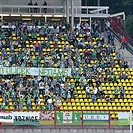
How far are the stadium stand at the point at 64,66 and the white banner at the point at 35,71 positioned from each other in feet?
0.89

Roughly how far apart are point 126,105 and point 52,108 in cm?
515

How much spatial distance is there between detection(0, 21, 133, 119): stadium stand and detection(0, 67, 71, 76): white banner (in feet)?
0.89

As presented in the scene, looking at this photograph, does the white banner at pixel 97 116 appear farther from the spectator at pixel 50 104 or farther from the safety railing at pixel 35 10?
the safety railing at pixel 35 10

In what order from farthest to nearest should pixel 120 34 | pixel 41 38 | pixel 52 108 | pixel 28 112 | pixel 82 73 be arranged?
1. pixel 120 34
2. pixel 41 38
3. pixel 82 73
4. pixel 52 108
5. pixel 28 112

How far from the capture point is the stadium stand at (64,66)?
48.9 m

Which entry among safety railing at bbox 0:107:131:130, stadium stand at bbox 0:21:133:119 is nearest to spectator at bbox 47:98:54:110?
stadium stand at bbox 0:21:133:119

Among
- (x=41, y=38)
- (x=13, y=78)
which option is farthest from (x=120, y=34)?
(x=13, y=78)

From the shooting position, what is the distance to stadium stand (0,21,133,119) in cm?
4888

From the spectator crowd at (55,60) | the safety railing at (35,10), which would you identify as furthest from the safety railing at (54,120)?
the safety railing at (35,10)

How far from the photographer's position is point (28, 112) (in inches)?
1719

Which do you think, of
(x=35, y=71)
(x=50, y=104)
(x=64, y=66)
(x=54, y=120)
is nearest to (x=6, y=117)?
(x=54, y=120)

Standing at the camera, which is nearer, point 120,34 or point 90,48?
point 90,48

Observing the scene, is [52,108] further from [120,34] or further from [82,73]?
[120,34]

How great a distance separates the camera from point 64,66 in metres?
52.0
